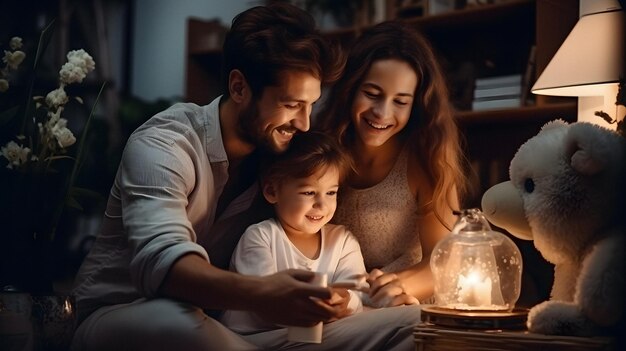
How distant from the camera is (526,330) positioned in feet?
3.73

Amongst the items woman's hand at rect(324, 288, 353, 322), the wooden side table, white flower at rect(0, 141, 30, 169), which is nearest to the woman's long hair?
woman's hand at rect(324, 288, 353, 322)

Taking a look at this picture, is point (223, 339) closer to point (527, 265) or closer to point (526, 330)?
point (526, 330)

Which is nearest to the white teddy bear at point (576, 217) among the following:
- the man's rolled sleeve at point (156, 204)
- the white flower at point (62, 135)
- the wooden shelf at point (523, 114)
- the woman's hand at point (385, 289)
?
the woman's hand at point (385, 289)

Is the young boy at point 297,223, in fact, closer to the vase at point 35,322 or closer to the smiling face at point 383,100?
the smiling face at point 383,100

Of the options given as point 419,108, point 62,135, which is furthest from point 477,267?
point 62,135

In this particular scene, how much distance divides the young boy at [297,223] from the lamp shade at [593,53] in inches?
18.4

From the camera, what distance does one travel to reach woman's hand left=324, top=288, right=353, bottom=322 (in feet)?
3.74

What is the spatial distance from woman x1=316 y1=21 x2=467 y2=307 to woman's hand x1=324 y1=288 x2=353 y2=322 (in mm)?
249

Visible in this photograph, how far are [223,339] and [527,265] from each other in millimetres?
1315

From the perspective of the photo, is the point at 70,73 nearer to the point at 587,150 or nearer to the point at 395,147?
the point at 395,147

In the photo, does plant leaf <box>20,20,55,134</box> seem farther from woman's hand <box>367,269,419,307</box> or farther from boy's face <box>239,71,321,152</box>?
woman's hand <box>367,269,419,307</box>

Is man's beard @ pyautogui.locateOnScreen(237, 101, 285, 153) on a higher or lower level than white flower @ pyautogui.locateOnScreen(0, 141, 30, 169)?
higher

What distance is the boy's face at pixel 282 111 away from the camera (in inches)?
53.7

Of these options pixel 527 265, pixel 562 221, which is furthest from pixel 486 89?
pixel 562 221
